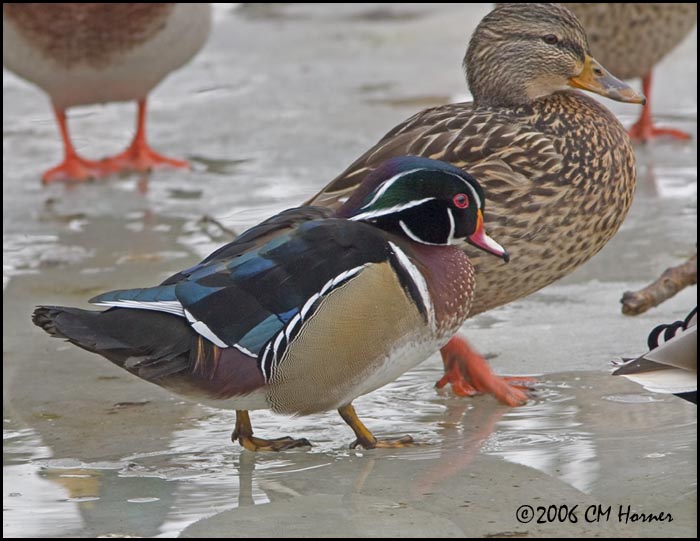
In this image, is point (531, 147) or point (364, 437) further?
point (531, 147)

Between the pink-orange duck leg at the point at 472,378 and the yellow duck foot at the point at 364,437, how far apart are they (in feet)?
1.73

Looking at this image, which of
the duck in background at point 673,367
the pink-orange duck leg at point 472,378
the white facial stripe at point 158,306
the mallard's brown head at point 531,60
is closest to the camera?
the duck in background at point 673,367

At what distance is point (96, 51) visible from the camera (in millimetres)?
7641

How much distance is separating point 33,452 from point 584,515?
1637mm

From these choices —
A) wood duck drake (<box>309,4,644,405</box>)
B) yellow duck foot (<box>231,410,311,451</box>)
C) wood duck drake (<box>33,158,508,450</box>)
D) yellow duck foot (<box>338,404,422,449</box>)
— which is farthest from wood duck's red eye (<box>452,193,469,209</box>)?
yellow duck foot (<box>231,410,311,451</box>)

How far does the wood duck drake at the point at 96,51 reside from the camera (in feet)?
24.7

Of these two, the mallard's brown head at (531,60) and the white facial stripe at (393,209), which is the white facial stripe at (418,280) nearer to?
the white facial stripe at (393,209)

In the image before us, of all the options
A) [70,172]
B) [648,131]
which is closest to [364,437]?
[70,172]

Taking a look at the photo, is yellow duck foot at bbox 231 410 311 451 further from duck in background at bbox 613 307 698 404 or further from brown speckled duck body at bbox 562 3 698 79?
brown speckled duck body at bbox 562 3 698 79

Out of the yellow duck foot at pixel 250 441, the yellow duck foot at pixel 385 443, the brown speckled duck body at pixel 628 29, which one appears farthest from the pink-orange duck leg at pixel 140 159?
the yellow duck foot at pixel 385 443

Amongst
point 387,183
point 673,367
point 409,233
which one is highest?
point 387,183

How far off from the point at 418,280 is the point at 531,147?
0.89 metres

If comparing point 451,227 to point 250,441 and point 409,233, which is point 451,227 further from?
point 250,441

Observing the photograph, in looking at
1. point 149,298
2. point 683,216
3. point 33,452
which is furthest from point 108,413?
point 683,216
